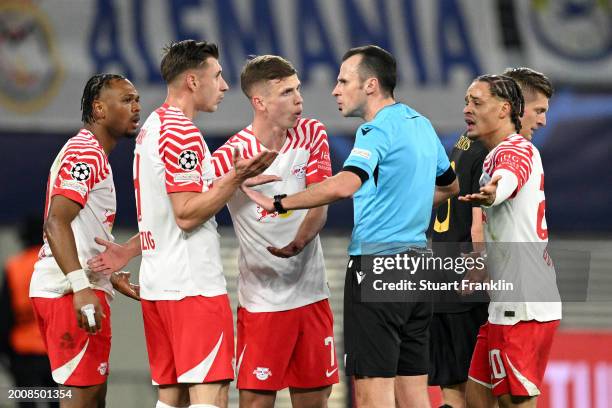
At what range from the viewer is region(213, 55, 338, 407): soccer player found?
6293mm

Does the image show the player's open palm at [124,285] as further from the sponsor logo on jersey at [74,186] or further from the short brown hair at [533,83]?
the short brown hair at [533,83]

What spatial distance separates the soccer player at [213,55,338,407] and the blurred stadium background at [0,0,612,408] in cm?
314

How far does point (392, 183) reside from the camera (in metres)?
5.73

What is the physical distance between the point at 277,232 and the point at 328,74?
3648 millimetres

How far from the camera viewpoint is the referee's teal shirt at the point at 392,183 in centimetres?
570

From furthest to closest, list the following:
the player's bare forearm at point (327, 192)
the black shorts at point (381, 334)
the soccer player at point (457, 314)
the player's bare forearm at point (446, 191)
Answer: the soccer player at point (457, 314)
the player's bare forearm at point (446, 191)
the black shorts at point (381, 334)
the player's bare forearm at point (327, 192)

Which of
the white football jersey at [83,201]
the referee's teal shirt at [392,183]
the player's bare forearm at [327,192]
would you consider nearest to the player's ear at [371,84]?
the referee's teal shirt at [392,183]

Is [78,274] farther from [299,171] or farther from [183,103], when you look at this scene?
[299,171]

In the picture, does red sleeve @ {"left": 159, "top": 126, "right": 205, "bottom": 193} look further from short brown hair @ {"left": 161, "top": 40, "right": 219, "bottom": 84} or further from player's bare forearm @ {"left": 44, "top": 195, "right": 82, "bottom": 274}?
player's bare forearm @ {"left": 44, "top": 195, "right": 82, "bottom": 274}

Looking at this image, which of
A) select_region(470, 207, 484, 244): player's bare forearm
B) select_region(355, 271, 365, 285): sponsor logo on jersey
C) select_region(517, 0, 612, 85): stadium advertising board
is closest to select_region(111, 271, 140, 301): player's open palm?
select_region(355, 271, 365, 285): sponsor logo on jersey

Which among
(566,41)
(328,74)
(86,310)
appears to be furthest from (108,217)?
(566,41)

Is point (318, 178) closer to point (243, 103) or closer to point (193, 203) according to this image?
point (193, 203)

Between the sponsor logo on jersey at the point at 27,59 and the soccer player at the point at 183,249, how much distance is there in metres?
3.86

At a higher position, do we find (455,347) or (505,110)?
(505,110)
